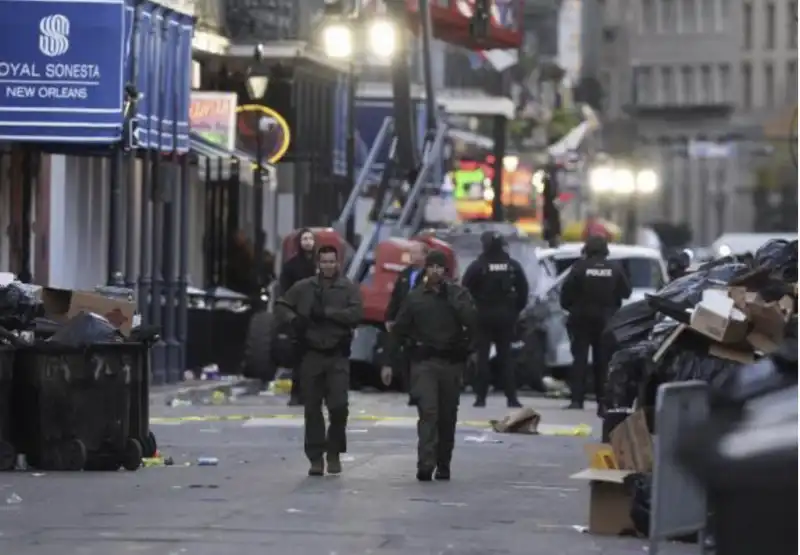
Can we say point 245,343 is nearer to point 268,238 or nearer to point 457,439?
point 457,439

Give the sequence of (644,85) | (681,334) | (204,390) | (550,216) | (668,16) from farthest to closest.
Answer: (668,16)
(644,85)
(550,216)
(204,390)
(681,334)

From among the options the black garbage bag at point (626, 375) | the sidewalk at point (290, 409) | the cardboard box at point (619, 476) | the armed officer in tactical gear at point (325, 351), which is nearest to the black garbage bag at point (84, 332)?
the armed officer in tactical gear at point (325, 351)

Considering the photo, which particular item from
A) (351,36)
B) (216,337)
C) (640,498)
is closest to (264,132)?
(351,36)

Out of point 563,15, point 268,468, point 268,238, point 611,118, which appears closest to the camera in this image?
point 268,468

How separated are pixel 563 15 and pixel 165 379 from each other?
70332mm

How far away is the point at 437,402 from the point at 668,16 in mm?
123111

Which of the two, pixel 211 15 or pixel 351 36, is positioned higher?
pixel 211 15

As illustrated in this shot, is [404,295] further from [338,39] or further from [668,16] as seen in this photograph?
[668,16]

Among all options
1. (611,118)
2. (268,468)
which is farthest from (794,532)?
(611,118)

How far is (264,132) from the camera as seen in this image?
38.4 metres

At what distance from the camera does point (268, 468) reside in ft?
66.3

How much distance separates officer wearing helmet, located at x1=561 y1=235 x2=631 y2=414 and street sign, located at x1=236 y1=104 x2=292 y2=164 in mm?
10637

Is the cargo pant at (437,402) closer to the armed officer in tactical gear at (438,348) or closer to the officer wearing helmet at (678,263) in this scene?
the armed officer in tactical gear at (438,348)

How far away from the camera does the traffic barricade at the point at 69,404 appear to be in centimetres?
1945
